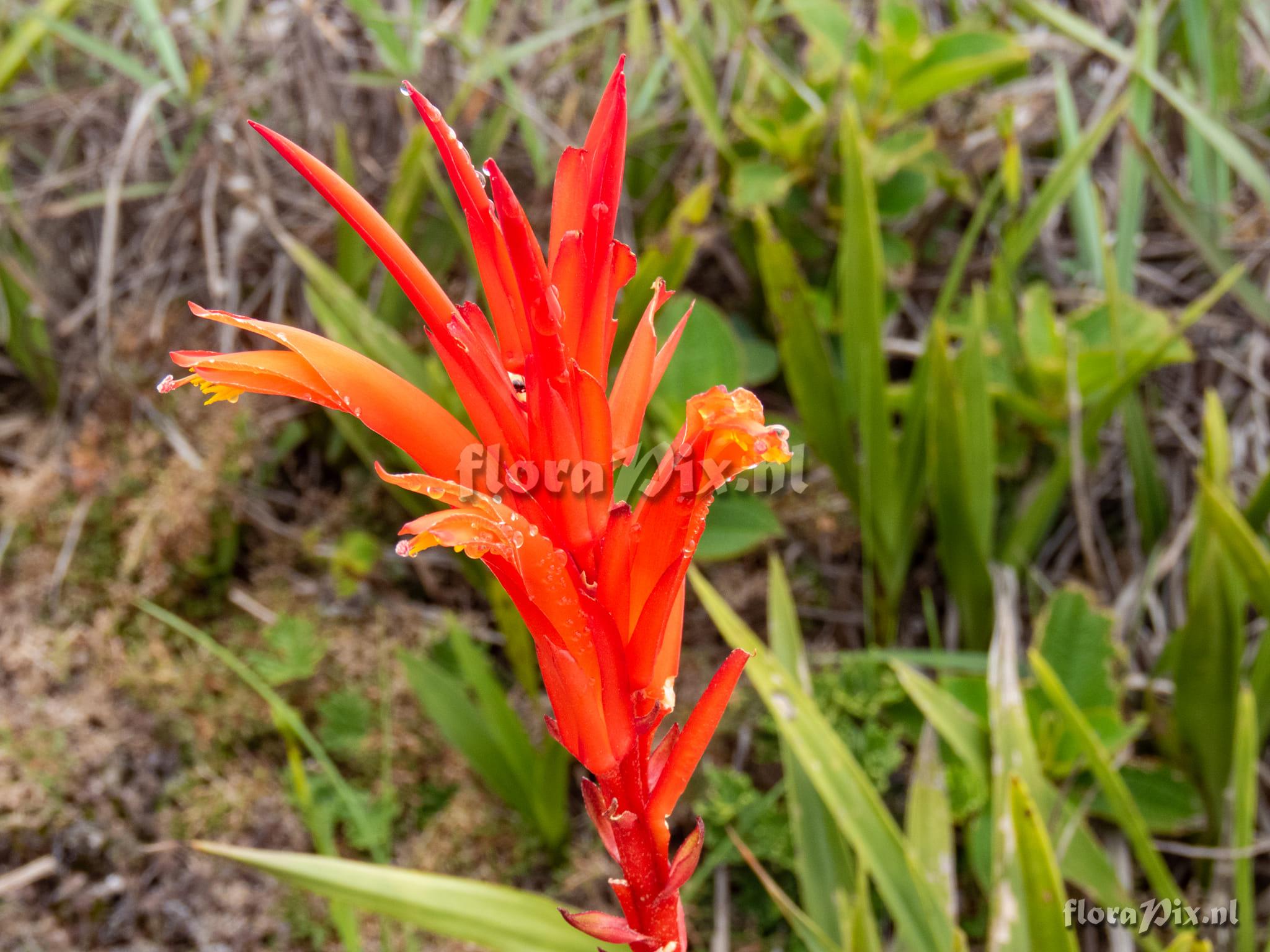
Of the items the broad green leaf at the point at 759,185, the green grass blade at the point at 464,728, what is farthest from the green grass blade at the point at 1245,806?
the broad green leaf at the point at 759,185

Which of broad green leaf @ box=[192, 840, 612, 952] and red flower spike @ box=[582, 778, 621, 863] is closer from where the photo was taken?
red flower spike @ box=[582, 778, 621, 863]

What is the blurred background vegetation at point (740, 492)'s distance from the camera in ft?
4.23

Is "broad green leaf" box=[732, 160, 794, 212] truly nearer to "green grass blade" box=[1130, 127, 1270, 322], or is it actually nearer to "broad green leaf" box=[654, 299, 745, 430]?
"broad green leaf" box=[654, 299, 745, 430]

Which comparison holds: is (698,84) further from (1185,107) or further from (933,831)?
(933,831)

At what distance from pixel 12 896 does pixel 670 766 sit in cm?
126

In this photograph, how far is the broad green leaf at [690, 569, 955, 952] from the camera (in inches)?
40.4

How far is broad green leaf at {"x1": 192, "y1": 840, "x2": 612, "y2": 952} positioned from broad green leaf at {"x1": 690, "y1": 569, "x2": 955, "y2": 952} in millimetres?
307

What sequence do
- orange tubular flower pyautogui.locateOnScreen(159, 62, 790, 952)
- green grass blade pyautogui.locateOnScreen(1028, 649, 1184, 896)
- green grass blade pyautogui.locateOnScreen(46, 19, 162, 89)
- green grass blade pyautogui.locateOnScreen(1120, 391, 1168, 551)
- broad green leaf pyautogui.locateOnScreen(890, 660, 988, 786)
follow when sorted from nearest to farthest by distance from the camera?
orange tubular flower pyautogui.locateOnScreen(159, 62, 790, 952) < green grass blade pyautogui.locateOnScreen(1028, 649, 1184, 896) < broad green leaf pyautogui.locateOnScreen(890, 660, 988, 786) < green grass blade pyautogui.locateOnScreen(1120, 391, 1168, 551) < green grass blade pyautogui.locateOnScreen(46, 19, 162, 89)

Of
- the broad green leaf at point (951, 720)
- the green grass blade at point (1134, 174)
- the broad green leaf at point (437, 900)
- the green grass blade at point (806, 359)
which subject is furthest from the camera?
the green grass blade at point (1134, 174)

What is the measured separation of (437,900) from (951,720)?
27.3 inches

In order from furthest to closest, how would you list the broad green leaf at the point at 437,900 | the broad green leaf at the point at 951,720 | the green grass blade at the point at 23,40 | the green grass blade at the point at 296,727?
the green grass blade at the point at 23,40
the broad green leaf at the point at 951,720
the green grass blade at the point at 296,727
the broad green leaf at the point at 437,900

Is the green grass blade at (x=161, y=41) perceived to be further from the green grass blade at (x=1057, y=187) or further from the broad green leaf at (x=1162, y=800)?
the broad green leaf at (x=1162, y=800)

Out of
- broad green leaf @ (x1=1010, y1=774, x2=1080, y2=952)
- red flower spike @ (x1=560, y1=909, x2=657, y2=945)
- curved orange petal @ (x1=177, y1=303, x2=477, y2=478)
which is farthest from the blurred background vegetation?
curved orange petal @ (x1=177, y1=303, x2=477, y2=478)

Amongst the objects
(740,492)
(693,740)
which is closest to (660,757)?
(693,740)
